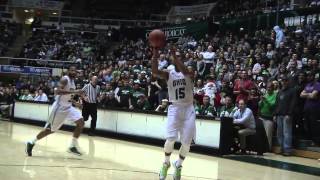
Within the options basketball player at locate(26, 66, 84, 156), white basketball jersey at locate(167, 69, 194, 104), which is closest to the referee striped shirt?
basketball player at locate(26, 66, 84, 156)

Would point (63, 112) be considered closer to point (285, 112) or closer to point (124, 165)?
point (124, 165)

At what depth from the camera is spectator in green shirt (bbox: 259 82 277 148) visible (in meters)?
13.9

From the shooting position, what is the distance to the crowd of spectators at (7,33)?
1480 inches

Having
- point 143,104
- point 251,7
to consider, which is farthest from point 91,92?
point 251,7

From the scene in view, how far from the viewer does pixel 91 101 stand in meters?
17.0

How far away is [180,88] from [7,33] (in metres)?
32.8

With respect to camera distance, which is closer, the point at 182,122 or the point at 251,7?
the point at 182,122

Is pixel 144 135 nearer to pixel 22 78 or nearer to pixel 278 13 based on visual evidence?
pixel 278 13

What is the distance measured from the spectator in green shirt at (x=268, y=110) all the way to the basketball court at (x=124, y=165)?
32.5 inches

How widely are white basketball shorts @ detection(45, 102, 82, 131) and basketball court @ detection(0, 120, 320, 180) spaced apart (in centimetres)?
65

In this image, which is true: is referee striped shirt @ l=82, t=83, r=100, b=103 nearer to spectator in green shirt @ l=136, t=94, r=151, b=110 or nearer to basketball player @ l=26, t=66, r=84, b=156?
spectator in green shirt @ l=136, t=94, r=151, b=110

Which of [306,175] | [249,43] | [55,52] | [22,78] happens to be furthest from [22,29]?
[306,175]

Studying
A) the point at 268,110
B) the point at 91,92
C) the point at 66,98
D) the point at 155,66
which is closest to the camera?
the point at 155,66

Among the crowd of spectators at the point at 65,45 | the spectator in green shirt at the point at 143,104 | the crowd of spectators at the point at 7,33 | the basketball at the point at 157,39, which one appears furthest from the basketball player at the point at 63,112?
the crowd of spectators at the point at 7,33
